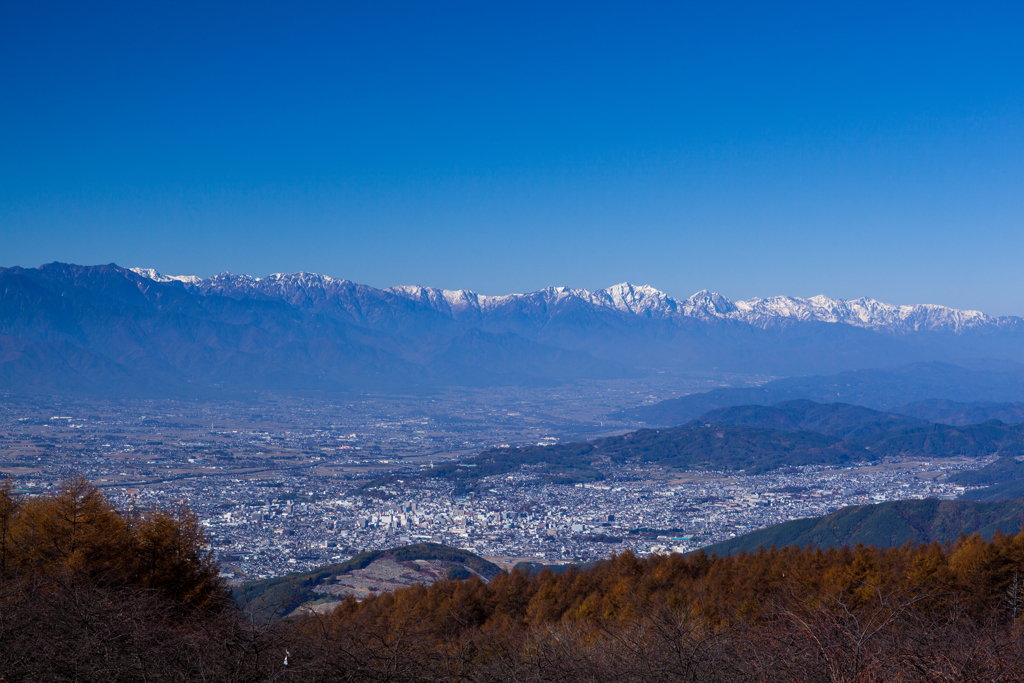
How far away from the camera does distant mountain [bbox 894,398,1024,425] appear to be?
16562 cm

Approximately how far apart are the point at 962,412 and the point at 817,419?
152 ft

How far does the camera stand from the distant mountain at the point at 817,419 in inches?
5576

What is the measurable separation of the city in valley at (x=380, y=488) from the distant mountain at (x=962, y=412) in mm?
63773

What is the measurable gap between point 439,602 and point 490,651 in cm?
1390

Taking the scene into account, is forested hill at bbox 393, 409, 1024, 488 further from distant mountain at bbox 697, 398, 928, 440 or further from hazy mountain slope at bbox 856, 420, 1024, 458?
distant mountain at bbox 697, 398, 928, 440

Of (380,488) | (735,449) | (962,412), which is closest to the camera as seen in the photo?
(380,488)

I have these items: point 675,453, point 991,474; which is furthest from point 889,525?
point 675,453

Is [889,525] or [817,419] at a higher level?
[889,525]

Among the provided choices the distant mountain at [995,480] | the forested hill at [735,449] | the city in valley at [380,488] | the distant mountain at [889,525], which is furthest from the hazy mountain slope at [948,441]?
the distant mountain at [889,525]

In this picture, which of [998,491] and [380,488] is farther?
[998,491]

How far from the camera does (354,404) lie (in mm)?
186375

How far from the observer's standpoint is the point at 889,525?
175 ft

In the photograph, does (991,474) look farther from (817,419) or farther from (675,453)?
(817,419)

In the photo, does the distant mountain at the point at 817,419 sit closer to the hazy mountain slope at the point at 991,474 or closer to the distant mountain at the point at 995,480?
the hazy mountain slope at the point at 991,474
